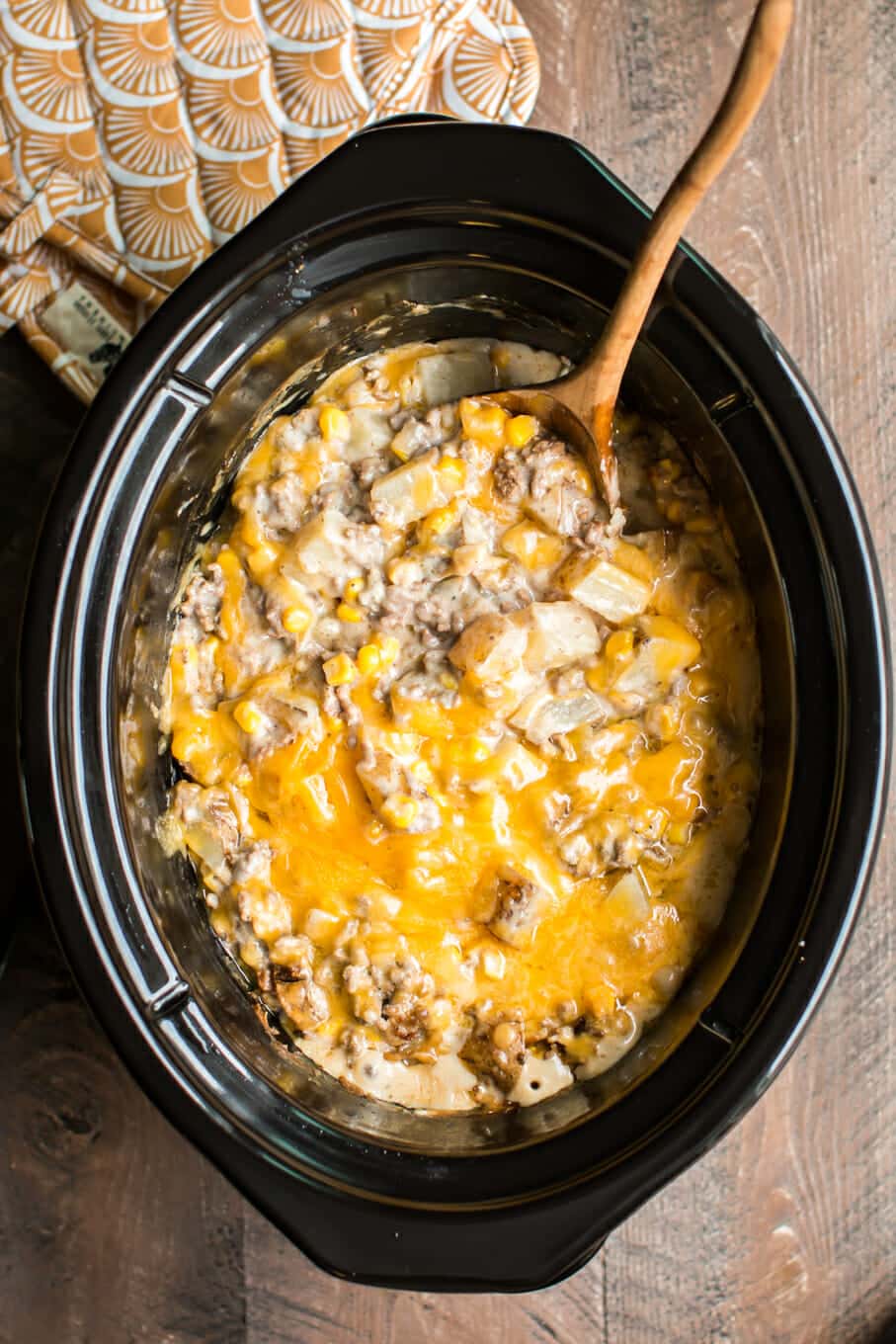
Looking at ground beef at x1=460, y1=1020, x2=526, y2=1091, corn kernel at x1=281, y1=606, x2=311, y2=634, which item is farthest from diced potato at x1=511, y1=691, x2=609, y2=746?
ground beef at x1=460, y1=1020, x2=526, y2=1091

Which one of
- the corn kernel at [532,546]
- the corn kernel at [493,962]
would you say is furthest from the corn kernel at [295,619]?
the corn kernel at [493,962]

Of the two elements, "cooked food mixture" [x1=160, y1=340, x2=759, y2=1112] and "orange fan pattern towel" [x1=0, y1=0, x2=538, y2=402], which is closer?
"cooked food mixture" [x1=160, y1=340, x2=759, y2=1112]

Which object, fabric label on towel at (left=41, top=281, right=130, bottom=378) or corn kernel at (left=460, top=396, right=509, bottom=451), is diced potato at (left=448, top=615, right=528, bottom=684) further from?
fabric label on towel at (left=41, top=281, right=130, bottom=378)

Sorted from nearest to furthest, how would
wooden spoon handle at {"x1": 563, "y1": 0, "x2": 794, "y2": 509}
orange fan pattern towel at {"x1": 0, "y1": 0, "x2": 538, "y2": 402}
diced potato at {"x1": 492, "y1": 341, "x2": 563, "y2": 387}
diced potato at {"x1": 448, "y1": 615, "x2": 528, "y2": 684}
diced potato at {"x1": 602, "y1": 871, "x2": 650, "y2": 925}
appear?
wooden spoon handle at {"x1": 563, "y1": 0, "x2": 794, "y2": 509} → diced potato at {"x1": 448, "y1": 615, "x2": 528, "y2": 684} → diced potato at {"x1": 602, "y1": 871, "x2": 650, "y2": 925} → diced potato at {"x1": 492, "y1": 341, "x2": 563, "y2": 387} → orange fan pattern towel at {"x1": 0, "y1": 0, "x2": 538, "y2": 402}

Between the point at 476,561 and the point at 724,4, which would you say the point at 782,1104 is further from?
the point at 724,4

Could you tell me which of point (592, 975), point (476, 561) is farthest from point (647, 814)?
point (476, 561)

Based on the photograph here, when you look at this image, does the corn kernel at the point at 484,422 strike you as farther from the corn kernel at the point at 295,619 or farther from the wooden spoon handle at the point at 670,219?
the corn kernel at the point at 295,619
